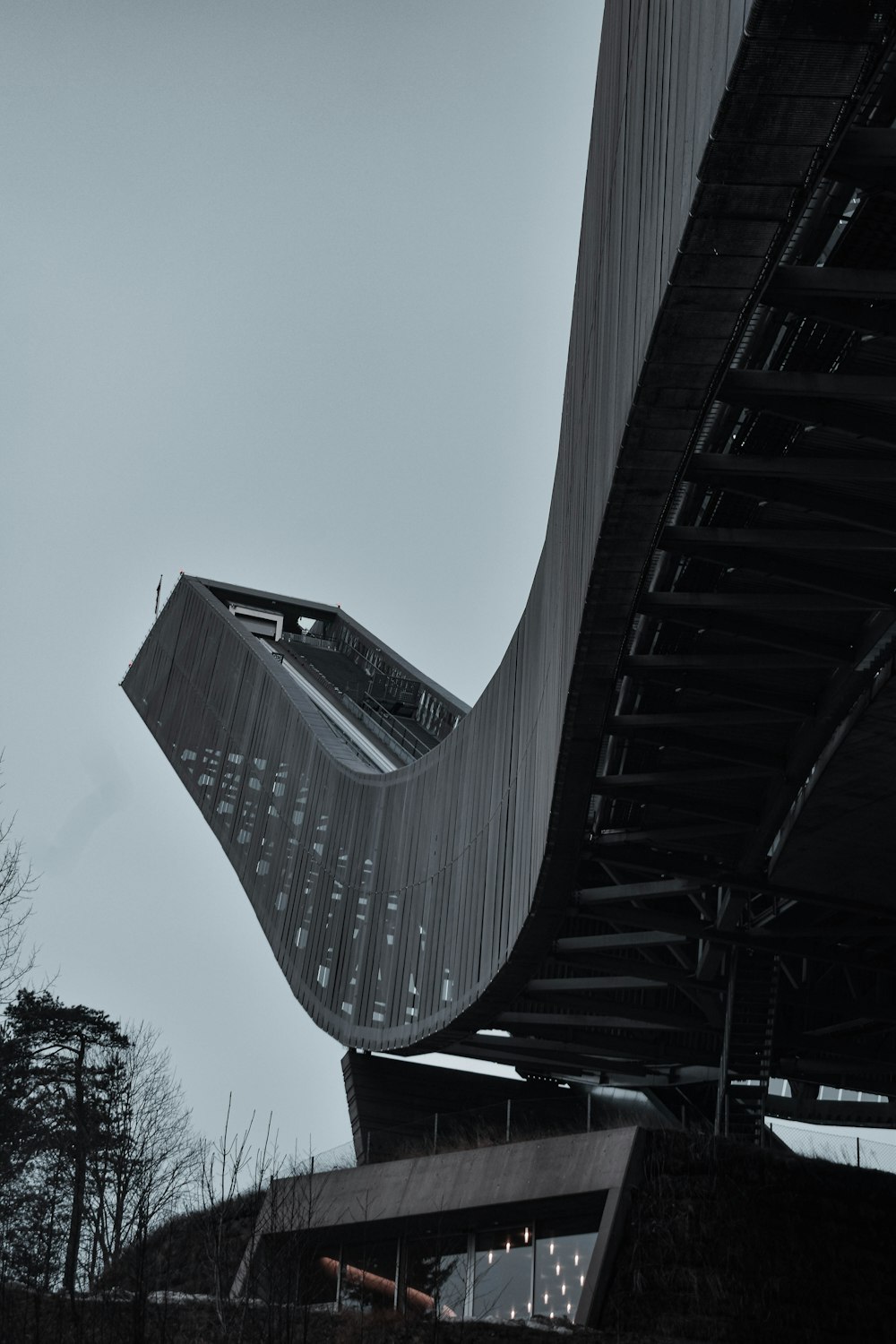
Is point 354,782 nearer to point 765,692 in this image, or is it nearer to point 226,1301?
point 226,1301

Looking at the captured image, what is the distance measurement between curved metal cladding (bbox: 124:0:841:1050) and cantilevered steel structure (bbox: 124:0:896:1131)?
62 millimetres

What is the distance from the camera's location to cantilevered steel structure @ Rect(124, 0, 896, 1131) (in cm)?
838

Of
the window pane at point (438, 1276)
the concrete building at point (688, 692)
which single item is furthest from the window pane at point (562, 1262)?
the window pane at point (438, 1276)

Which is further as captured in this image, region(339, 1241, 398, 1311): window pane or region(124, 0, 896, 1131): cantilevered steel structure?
region(339, 1241, 398, 1311): window pane

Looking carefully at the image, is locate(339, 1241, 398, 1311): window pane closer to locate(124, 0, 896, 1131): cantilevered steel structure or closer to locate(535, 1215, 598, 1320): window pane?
locate(535, 1215, 598, 1320): window pane

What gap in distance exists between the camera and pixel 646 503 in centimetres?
1133

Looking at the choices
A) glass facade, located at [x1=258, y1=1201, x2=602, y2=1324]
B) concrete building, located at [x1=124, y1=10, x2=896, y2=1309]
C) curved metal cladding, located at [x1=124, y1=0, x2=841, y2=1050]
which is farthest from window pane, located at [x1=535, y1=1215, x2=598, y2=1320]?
curved metal cladding, located at [x1=124, y1=0, x2=841, y2=1050]

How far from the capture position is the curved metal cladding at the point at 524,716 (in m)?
9.40

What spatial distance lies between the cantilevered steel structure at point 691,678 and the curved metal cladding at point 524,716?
0.06 m

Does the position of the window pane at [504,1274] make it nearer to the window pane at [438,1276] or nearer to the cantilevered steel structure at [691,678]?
the window pane at [438,1276]

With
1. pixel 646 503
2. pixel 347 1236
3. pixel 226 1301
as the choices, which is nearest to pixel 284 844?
pixel 347 1236

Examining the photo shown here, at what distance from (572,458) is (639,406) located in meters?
6.65

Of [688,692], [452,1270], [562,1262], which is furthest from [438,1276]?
[688,692]

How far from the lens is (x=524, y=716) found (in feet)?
74.7
